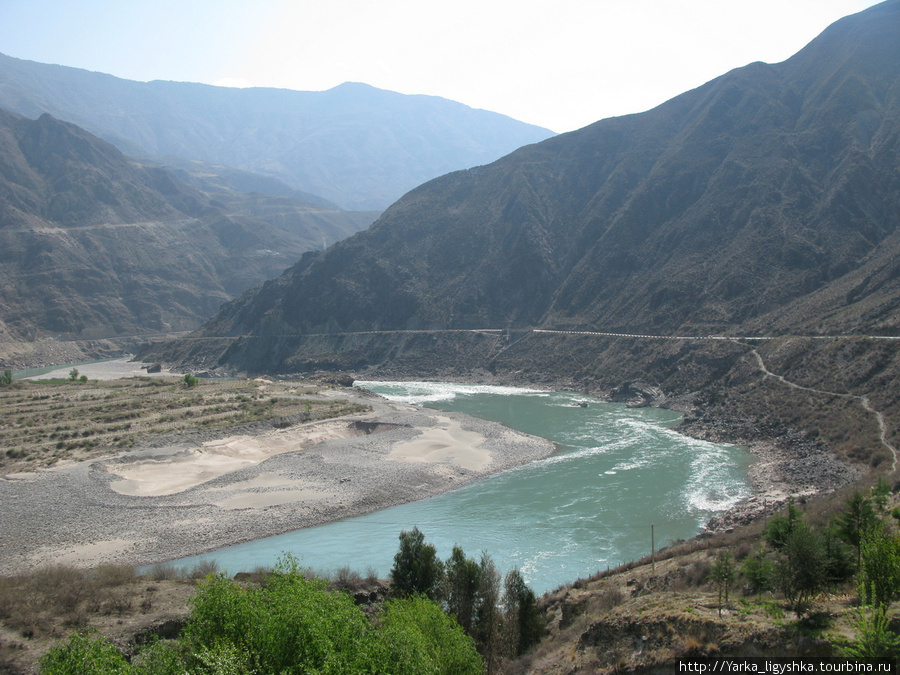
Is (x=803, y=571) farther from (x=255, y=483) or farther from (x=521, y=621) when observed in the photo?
(x=255, y=483)

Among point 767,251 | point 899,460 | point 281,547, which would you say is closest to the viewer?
point 281,547

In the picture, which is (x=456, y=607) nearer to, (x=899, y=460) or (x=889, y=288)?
(x=899, y=460)

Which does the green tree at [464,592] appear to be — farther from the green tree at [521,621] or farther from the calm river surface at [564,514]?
the calm river surface at [564,514]

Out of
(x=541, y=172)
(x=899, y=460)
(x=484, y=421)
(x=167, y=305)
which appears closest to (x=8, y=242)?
(x=167, y=305)

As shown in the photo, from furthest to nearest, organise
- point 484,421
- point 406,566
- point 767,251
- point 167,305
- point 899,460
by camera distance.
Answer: point 167,305 < point 767,251 < point 484,421 < point 899,460 < point 406,566

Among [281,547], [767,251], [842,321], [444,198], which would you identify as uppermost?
[444,198]

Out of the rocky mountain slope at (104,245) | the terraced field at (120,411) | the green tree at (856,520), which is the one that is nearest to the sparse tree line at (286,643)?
the green tree at (856,520)
